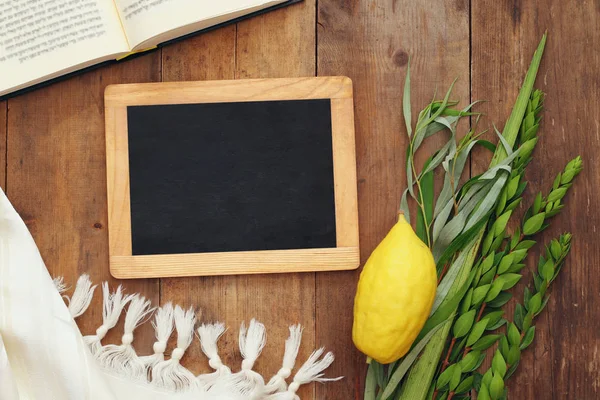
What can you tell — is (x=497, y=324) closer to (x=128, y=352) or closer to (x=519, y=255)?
(x=519, y=255)

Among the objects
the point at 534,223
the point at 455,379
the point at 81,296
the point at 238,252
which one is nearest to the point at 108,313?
the point at 81,296

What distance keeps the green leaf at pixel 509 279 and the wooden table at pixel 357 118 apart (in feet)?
0.19

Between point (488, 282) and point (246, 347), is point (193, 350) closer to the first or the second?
point (246, 347)

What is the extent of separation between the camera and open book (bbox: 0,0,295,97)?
0.70m

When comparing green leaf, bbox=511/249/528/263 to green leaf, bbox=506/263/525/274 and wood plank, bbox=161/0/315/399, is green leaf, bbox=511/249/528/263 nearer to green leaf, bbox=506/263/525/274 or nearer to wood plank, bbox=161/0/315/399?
green leaf, bbox=506/263/525/274

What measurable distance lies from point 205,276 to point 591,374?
1.64 feet

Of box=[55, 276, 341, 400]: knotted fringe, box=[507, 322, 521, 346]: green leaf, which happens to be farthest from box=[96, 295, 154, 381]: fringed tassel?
box=[507, 322, 521, 346]: green leaf

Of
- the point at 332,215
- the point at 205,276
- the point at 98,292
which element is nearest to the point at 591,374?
the point at 332,215

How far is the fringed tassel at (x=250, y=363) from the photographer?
69 cm

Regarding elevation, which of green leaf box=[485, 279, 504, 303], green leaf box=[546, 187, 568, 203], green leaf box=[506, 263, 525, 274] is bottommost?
green leaf box=[485, 279, 504, 303]

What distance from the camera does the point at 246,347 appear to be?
0.71 meters

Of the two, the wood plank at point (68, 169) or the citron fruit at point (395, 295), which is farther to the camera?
the wood plank at point (68, 169)

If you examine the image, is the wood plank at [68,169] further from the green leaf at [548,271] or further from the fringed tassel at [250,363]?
the green leaf at [548,271]

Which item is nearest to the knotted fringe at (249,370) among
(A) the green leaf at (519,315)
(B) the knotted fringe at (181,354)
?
(B) the knotted fringe at (181,354)
